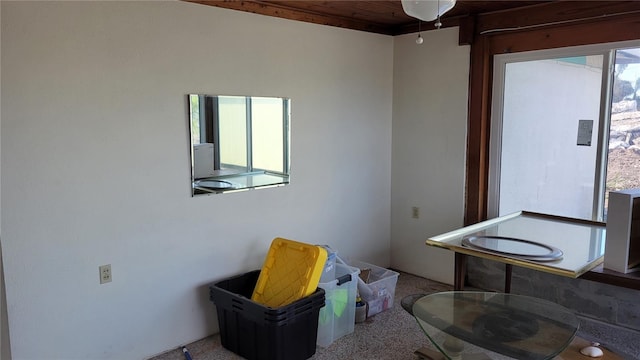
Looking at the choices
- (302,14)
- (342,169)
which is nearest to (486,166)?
(342,169)

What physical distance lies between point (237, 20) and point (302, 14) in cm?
57

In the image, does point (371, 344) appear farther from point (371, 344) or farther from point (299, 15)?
point (299, 15)

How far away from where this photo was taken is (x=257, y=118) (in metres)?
3.27

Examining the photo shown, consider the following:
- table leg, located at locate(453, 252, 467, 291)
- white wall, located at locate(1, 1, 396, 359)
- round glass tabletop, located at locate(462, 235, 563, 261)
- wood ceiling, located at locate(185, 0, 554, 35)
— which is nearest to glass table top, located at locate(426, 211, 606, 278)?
round glass tabletop, located at locate(462, 235, 563, 261)

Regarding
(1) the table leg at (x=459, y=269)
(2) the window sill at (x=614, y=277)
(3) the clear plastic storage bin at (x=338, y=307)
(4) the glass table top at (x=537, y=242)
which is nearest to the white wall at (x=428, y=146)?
(4) the glass table top at (x=537, y=242)

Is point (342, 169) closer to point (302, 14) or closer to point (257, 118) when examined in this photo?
point (257, 118)

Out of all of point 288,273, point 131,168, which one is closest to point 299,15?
point 131,168

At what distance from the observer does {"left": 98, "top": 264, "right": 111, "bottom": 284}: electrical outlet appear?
8.70ft

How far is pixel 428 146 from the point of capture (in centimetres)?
403

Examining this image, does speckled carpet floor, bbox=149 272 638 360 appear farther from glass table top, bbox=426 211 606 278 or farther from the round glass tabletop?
the round glass tabletop

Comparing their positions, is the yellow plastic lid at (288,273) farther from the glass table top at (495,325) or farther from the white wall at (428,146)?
the white wall at (428,146)

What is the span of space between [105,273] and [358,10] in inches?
94.8

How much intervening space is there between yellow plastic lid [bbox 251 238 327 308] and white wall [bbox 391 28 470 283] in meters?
1.50

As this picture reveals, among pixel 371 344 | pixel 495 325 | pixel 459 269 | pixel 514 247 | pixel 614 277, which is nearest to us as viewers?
pixel 614 277
